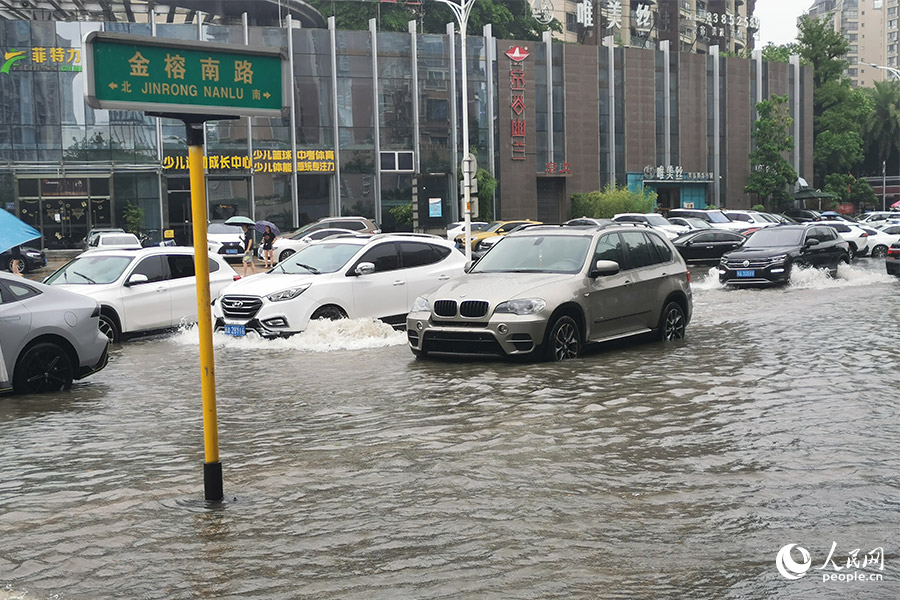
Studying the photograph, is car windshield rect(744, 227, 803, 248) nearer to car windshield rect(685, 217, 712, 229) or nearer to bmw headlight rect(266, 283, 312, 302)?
bmw headlight rect(266, 283, 312, 302)

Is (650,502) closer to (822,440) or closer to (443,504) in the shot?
(443,504)

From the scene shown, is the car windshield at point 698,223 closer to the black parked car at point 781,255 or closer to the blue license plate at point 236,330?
the black parked car at point 781,255

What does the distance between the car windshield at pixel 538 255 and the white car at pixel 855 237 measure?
2940cm

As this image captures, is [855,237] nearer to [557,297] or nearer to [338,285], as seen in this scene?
[338,285]

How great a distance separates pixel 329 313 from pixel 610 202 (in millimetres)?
48322

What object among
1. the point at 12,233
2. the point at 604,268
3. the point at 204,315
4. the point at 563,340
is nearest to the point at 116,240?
the point at 12,233

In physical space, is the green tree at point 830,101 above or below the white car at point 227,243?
above

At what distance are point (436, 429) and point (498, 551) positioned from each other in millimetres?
3543

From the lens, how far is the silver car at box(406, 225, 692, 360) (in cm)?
1309

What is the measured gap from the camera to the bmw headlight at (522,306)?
13.0 m

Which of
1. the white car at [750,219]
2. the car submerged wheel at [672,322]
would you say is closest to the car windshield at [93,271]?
the car submerged wheel at [672,322]

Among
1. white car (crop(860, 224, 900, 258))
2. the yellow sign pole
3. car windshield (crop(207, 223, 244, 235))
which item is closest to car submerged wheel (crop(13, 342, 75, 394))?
the yellow sign pole

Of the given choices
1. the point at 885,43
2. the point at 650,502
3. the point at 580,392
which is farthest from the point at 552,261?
the point at 885,43

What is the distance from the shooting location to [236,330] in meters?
16.4
